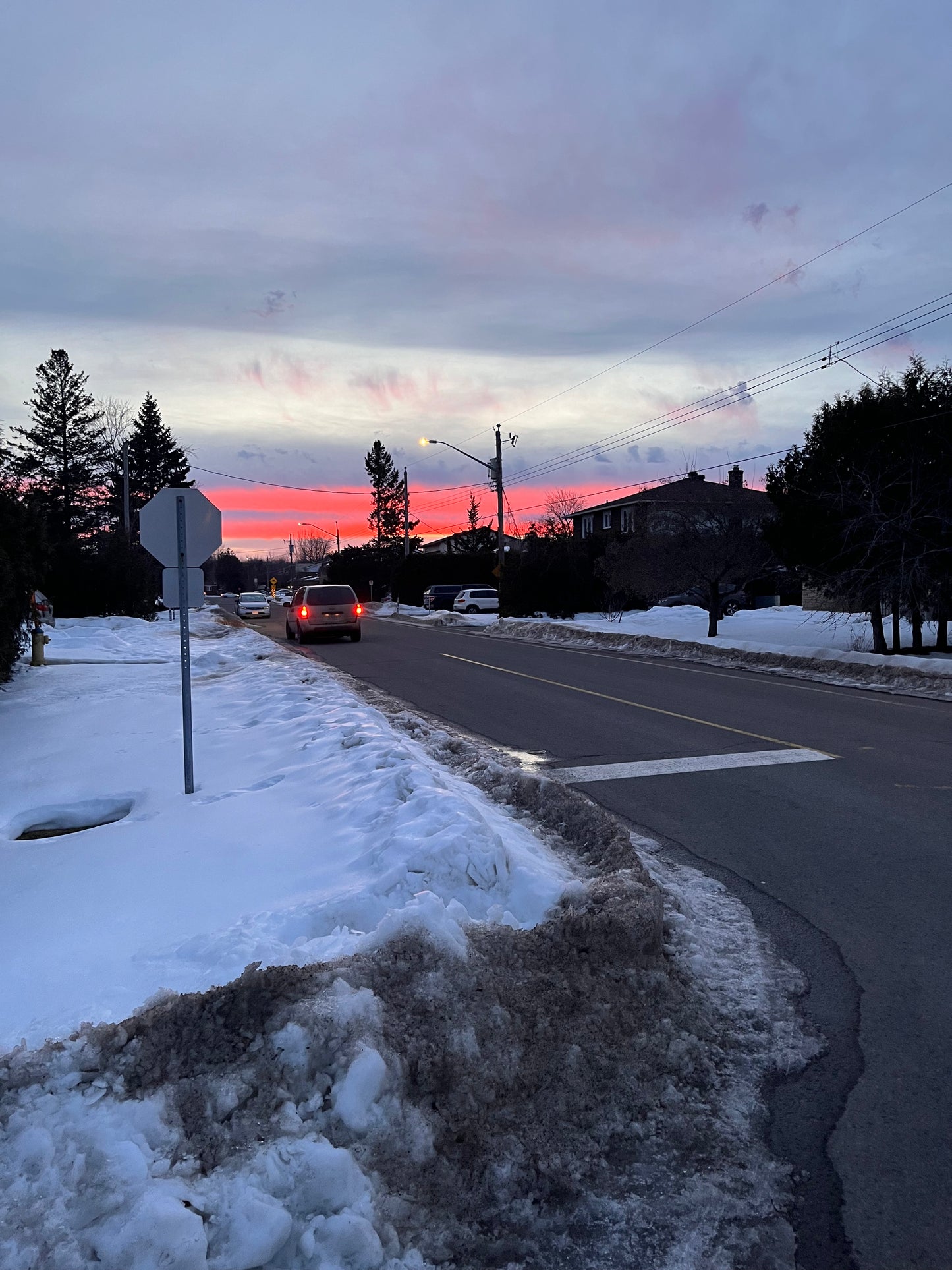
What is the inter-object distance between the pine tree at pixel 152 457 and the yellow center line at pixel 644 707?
199ft

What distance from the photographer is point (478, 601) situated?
51.2 meters

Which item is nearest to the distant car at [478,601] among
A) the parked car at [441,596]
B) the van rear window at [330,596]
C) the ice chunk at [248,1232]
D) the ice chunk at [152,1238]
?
the parked car at [441,596]

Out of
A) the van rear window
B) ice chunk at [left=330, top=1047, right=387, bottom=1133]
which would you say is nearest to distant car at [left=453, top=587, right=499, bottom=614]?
the van rear window

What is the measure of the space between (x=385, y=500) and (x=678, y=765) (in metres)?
97.1

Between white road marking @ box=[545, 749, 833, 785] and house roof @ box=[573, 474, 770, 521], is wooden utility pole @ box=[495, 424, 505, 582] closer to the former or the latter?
house roof @ box=[573, 474, 770, 521]

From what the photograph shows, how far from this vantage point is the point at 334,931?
4598 millimetres

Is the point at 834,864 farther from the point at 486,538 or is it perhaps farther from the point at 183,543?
the point at 486,538

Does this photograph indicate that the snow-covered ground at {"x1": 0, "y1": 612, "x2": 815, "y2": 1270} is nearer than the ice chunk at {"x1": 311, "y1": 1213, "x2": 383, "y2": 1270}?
No

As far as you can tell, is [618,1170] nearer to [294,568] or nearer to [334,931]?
[334,931]

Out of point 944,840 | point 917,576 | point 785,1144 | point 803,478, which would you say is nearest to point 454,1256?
point 785,1144

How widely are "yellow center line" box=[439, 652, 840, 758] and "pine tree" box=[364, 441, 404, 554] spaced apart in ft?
274

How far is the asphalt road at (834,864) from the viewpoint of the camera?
3.04 metres

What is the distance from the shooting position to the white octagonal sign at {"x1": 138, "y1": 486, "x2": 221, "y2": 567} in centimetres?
772

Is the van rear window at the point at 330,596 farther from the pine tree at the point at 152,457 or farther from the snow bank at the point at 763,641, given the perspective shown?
the pine tree at the point at 152,457
